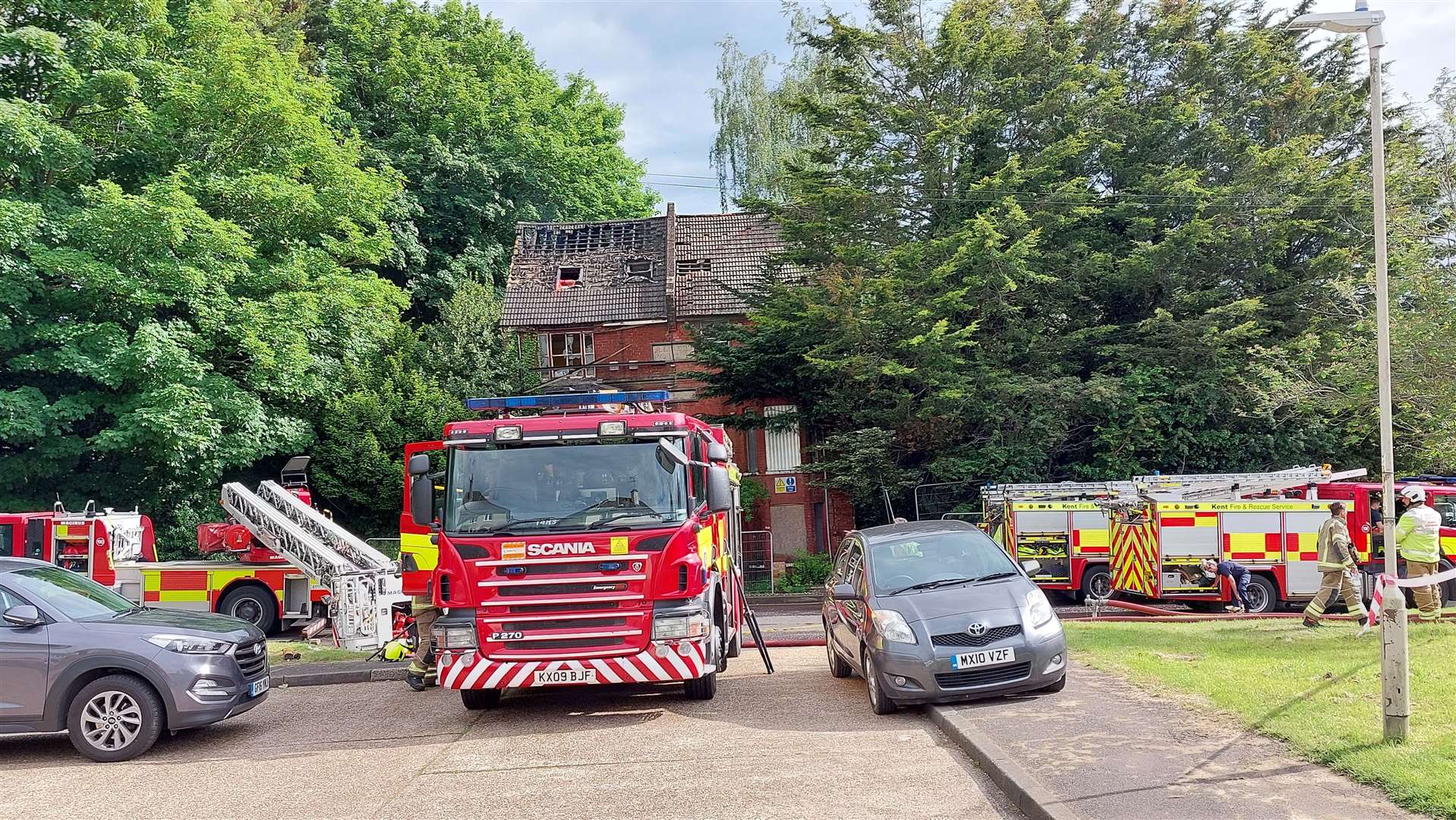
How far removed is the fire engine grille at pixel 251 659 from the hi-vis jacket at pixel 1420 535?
1195 cm

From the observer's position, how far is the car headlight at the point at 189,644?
32.0 feet

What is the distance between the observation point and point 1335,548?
15008 millimetres

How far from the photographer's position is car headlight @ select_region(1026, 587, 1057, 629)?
10.0m

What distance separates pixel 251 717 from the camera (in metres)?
11.7

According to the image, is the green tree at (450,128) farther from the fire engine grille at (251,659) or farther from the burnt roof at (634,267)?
the fire engine grille at (251,659)

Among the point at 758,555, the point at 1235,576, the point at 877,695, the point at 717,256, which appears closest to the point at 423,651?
the point at 877,695

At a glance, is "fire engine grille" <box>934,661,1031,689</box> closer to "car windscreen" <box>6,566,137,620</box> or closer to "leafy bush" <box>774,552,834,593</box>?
"car windscreen" <box>6,566,137,620</box>

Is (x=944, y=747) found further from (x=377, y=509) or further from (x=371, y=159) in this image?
(x=371, y=159)

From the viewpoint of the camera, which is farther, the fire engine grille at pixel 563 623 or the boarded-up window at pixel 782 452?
the boarded-up window at pixel 782 452

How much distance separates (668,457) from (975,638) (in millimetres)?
3176

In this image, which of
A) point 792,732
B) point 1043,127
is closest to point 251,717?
point 792,732

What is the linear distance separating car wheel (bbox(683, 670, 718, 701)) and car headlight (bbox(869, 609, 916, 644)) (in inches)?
71.6

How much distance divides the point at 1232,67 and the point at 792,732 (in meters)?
27.6

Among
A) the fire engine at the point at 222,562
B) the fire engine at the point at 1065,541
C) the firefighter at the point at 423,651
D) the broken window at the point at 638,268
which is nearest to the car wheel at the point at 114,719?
the firefighter at the point at 423,651
